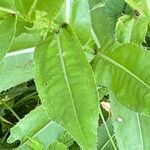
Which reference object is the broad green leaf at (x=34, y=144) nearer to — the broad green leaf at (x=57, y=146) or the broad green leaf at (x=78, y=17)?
the broad green leaf at (x=57, y=146)

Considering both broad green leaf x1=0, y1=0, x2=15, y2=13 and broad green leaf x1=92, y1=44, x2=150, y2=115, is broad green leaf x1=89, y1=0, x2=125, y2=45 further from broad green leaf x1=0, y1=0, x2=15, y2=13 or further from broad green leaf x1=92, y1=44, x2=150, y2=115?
broad green leaf x1=0, y1=0, x2=15, y2=13

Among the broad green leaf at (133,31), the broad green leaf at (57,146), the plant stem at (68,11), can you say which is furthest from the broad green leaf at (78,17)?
the broad green leaf at (57,146)

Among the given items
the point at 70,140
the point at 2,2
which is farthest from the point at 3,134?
the point at 2,2

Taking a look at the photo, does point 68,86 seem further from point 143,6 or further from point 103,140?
point 103,140

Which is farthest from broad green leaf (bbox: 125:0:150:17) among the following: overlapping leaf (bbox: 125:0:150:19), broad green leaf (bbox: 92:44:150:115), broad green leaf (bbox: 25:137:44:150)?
broad green leaf (bbox: 25:137:44:150)

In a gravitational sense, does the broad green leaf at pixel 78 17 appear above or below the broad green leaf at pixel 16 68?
above

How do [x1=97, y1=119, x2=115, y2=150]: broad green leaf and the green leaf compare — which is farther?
[x1=97, y1=119, x2=115, y2=150]: broad green leaf
